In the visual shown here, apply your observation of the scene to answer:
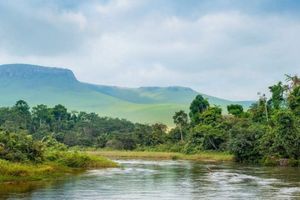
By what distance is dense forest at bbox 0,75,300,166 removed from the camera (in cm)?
4244

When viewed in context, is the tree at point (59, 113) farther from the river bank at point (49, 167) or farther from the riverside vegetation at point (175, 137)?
the river bank at point (49, 167)

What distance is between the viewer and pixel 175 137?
3182 inches

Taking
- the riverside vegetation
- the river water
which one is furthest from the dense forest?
the river water

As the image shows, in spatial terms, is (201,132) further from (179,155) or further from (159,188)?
(159,188)

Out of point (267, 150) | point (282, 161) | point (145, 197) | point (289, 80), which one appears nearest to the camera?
point (145, 197)

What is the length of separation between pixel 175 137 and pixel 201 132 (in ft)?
53.3

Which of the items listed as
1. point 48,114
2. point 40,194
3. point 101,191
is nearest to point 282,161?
point 101,191

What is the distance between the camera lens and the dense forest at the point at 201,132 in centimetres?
4244

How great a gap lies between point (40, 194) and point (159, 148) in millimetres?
53994

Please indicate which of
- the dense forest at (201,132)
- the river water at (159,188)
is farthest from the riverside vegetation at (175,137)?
the river water at (159,188)

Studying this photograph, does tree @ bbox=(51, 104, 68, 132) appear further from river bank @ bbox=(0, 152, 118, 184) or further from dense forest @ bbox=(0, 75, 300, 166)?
river bank @ bbox=(0, 152, 118, 184)

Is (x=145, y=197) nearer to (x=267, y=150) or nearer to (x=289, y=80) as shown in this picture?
(x=267, y=150)

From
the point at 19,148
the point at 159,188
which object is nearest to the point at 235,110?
the point at 19,148

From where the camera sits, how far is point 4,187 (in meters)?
23.2
